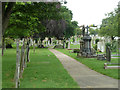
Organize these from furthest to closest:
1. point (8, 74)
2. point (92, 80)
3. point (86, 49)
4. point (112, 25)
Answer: point (112, 25), point (86, 49), point (8, 74), point (92, 80)

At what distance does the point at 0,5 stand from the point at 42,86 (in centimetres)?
580

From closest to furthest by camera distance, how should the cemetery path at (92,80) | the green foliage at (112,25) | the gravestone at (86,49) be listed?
the cemetery path at (92,80)
the gravestone at (86,49)
the green foliage at (112,25)

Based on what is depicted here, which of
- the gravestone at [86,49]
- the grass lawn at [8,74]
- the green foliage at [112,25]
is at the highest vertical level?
the green foliage at [112,25]

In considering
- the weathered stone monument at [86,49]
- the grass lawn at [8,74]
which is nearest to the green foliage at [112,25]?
the weathered stone monument at [86,49]

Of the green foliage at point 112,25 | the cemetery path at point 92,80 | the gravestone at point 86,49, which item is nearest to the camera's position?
the cemetery path at point 92,80

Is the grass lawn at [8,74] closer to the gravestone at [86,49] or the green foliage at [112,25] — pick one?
the gravestone at [86,49]

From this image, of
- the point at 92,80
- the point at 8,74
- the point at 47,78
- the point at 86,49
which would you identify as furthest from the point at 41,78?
the point at 86,49

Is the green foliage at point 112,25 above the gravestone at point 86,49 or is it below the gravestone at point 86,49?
above

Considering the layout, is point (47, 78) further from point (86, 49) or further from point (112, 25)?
point (112, 25)

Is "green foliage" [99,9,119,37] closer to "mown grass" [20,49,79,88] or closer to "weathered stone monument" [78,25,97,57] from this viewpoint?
"weathered stone monument" [78,25,97,57]

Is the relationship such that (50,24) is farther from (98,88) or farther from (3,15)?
(98,88)

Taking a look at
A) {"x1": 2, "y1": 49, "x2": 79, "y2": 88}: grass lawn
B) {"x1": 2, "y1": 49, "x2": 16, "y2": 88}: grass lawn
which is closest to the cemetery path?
{"x1": 2, "y1": 49, "x2": 79, "y2": 88}: grass lawn

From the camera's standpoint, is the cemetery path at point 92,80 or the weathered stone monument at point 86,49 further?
the weathered stone monument at point 86,49

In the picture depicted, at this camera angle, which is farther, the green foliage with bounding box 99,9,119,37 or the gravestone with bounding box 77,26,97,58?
the green foliage with bounding box 99,9,119,37
